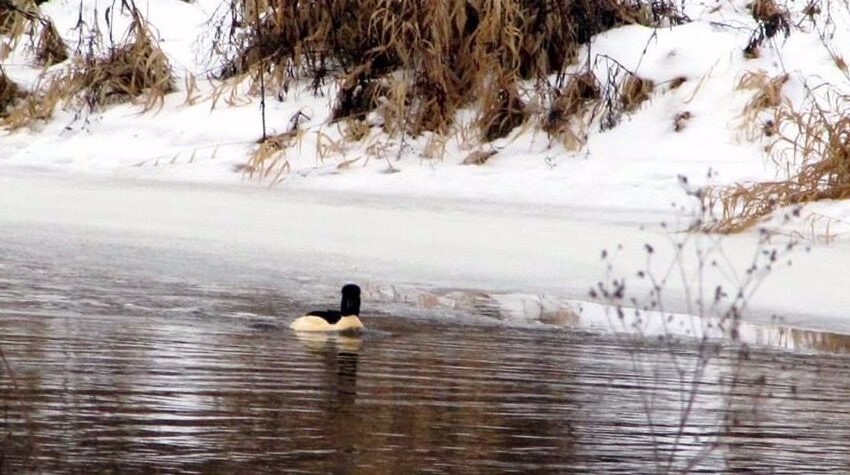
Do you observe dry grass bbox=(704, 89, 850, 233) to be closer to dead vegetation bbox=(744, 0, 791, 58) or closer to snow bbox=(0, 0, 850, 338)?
snow bbox=(0, 0, 850, 338)

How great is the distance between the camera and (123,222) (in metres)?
11.7

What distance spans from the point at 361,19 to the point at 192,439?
10.9 m

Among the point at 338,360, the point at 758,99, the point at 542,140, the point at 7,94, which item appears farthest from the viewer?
the point at 7,94

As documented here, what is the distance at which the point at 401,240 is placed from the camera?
36.5 feet

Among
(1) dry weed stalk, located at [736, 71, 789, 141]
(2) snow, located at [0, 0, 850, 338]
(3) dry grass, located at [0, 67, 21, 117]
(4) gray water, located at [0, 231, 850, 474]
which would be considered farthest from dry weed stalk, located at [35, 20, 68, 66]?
(4) gray water, located at [0, 231, 850, 474]

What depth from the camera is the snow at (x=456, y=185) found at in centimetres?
1011

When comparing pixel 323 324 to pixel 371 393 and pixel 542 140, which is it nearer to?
pixel 371 393

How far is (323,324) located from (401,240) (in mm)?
3568

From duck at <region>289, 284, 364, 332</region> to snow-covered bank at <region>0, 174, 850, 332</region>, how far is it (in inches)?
55.1

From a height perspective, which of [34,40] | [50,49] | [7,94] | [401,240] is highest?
[34,40]

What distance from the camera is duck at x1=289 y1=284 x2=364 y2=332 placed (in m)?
7.57

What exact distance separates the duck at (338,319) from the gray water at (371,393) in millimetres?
80

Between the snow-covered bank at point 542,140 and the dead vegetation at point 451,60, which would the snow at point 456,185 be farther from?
the dead vegetation at point 451,60

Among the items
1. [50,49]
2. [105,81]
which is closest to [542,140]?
[105,81]
